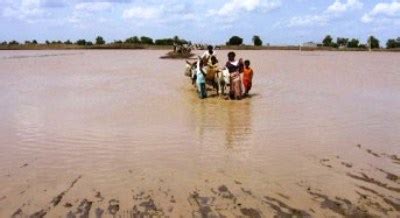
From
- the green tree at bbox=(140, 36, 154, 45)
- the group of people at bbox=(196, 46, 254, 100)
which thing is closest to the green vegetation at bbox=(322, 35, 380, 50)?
the green tree at bbox=(140, 36, 154, 45)

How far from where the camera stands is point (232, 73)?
15.3 m

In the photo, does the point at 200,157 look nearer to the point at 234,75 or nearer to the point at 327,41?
the point at 234,75

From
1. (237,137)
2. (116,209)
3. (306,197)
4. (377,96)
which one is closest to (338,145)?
(237,137)

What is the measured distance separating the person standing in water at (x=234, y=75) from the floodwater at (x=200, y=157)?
0.49 meters

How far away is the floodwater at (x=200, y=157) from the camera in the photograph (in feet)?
19.9

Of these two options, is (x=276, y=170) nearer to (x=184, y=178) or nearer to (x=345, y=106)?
(x=184, y=178)

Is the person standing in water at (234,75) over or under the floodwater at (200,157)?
over

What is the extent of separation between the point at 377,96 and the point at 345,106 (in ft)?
10.3

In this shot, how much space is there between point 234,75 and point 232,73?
9cm

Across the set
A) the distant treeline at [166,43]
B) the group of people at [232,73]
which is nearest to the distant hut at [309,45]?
the distant treeline at [166,43]

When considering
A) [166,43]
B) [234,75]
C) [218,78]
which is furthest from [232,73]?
[166,43]

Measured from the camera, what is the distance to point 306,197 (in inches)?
247

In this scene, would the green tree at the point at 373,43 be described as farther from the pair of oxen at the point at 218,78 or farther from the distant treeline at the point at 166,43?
the pair of oxen at the point at 218,78

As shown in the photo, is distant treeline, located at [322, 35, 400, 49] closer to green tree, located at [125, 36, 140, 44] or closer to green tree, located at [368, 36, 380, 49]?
green tree, located at [368, 36, 380, 49]
